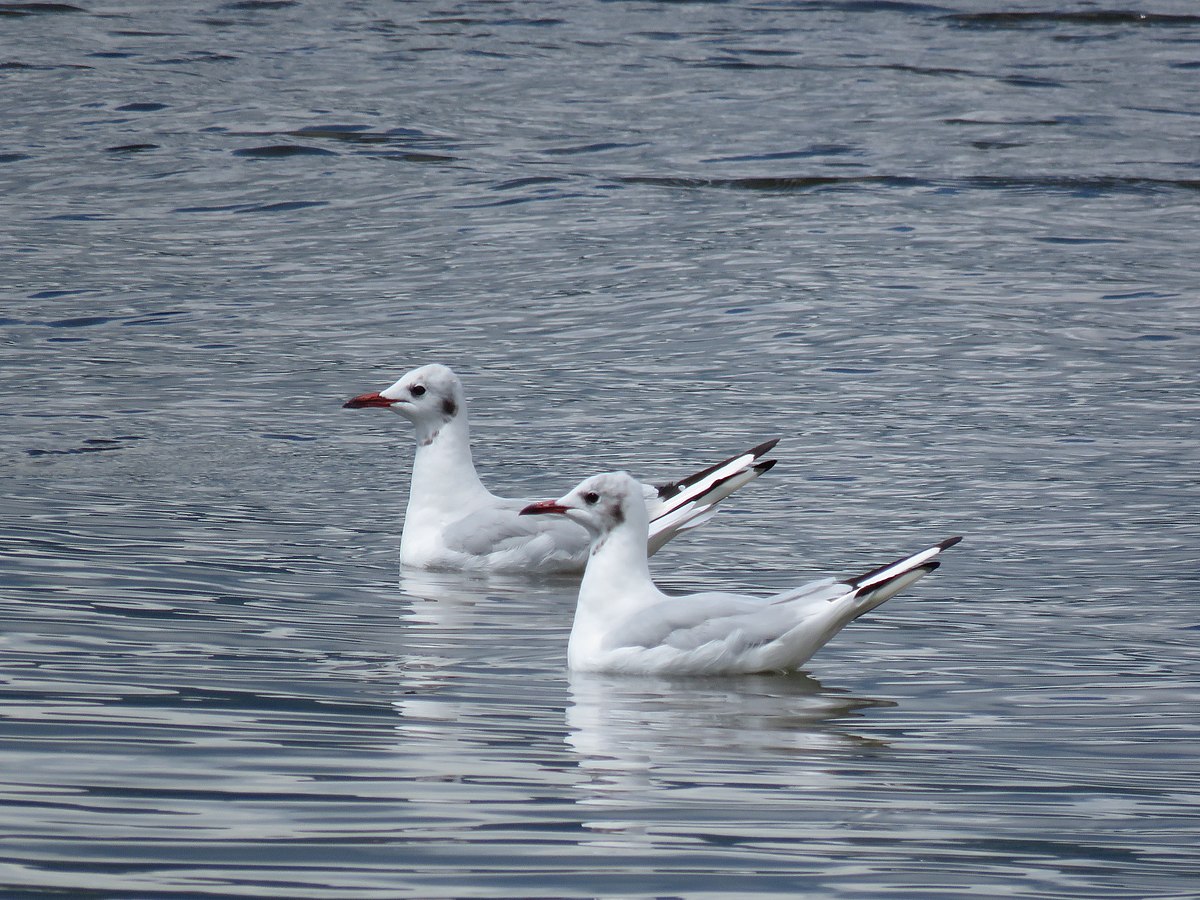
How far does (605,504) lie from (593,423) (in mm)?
4994

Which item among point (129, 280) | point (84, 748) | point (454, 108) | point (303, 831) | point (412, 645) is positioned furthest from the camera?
point (454, 108)

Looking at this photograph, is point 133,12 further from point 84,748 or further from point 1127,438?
point 84,748

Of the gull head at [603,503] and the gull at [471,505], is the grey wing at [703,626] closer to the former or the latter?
the gull head at [603,503]

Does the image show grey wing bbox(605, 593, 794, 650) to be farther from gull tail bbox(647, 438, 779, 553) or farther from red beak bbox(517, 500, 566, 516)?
gull tail bbox(647, 438, 779, 553)

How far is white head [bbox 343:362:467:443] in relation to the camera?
35.0ft

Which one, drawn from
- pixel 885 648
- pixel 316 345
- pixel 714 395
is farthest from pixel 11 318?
pixel 885 648

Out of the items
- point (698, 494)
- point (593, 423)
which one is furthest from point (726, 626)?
point (593, 423)

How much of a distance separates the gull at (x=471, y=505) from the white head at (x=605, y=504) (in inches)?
47.5

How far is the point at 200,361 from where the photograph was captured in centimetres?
1492

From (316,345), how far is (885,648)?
8.16m

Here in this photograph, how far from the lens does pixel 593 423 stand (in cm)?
1328

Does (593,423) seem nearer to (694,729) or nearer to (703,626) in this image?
(703,626)

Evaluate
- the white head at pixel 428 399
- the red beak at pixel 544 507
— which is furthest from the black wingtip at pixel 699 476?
the red beak at pixel 544 507

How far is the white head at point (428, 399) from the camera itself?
10.7 m
